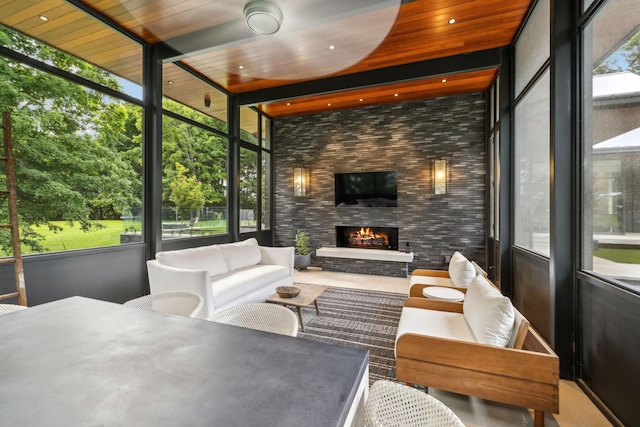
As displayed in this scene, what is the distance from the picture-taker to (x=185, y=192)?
425cm

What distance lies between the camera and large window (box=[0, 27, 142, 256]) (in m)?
2.57

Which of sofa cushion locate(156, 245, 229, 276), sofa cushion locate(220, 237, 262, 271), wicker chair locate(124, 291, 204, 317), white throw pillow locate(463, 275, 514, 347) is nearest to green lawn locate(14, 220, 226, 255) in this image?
sofa cushion locate(156, 245, 229, 276)

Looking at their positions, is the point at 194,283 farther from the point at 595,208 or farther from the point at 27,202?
the point at 595,208

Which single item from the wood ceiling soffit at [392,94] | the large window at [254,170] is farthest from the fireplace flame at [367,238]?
the wood ceiling soffit at [392,94]

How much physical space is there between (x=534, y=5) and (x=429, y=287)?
→ 2.99 m

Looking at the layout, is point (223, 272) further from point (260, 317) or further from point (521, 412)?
point (521, 412)

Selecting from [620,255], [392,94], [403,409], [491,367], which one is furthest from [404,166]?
[403,409]

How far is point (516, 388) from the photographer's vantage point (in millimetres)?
1582

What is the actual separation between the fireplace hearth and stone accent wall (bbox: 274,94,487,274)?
0.15 meters

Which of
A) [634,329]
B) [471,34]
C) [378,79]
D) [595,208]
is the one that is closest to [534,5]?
[471,34]

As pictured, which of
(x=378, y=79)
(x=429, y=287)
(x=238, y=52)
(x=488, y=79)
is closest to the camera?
(x=429, y=287)

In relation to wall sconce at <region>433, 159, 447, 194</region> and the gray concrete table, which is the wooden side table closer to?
the gray concrete table

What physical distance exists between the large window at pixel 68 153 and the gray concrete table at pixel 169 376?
7.38 ft

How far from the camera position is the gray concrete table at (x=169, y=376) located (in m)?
0.57
